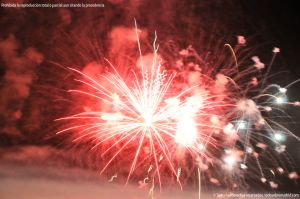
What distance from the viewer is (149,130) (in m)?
9.05

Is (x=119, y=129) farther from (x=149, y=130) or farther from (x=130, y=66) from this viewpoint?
(x=130, y=66)

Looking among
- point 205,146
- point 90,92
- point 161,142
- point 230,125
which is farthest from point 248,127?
point 90,92

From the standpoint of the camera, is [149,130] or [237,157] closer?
[149,130]

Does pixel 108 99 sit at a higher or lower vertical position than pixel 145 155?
higher

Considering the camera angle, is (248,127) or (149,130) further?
(248,127)

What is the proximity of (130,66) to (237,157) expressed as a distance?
11.7 feet

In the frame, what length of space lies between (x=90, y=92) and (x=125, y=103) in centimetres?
103

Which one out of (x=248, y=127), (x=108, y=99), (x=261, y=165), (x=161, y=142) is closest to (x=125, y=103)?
(x=108, y=99)

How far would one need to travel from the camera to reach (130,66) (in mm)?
9547

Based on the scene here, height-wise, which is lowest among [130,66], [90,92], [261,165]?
[261,165]

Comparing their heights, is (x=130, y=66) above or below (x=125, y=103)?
above

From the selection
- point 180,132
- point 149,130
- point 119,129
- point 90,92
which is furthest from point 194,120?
point 90,92

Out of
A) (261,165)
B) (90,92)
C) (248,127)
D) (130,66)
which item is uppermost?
(130,66)

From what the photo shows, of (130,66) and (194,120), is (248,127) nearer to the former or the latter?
(194,120)
